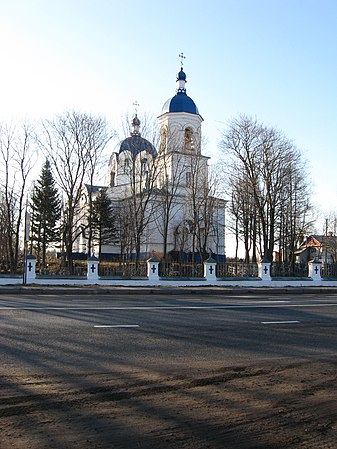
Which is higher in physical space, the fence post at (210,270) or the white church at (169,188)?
the white church at (169,188)

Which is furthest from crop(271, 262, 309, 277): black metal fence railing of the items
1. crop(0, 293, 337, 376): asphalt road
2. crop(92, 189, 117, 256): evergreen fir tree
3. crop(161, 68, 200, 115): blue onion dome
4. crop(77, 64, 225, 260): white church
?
crop(161, 68, 200, 115): blue onion dome

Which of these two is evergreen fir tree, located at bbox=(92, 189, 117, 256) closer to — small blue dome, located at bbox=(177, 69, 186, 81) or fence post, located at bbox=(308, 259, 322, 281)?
small blue dome, located at bbox=(177, 69, 186, 81)

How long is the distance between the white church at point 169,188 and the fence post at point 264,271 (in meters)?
8.18

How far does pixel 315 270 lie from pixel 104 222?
2793cm

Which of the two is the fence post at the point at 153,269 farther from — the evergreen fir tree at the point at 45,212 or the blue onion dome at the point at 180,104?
the blue onion dome at the point at 180,104

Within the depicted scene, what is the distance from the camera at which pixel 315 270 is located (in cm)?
2972

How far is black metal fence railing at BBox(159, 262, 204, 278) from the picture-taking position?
26.9m

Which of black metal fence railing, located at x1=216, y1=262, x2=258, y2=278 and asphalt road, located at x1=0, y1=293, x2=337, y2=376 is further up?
black metal fence railing, located at x1=216, y1=262, x2=258, y2=278

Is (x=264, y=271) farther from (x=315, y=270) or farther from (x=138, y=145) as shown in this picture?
(x=138, y=145)

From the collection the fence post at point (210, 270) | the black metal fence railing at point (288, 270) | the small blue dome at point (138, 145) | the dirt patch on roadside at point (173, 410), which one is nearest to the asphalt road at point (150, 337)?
the dirt patch on roadside at point (173, 410)

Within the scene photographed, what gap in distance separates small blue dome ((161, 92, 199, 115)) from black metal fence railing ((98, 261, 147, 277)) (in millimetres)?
27271

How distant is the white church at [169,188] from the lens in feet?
121

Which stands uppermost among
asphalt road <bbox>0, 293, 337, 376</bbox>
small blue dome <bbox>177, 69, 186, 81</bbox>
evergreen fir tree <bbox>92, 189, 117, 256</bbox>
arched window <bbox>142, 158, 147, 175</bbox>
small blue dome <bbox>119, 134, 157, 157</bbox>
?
small blue dome <bbox>177, 69, 186, 81</bbox>

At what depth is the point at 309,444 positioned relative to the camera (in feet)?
13.3
